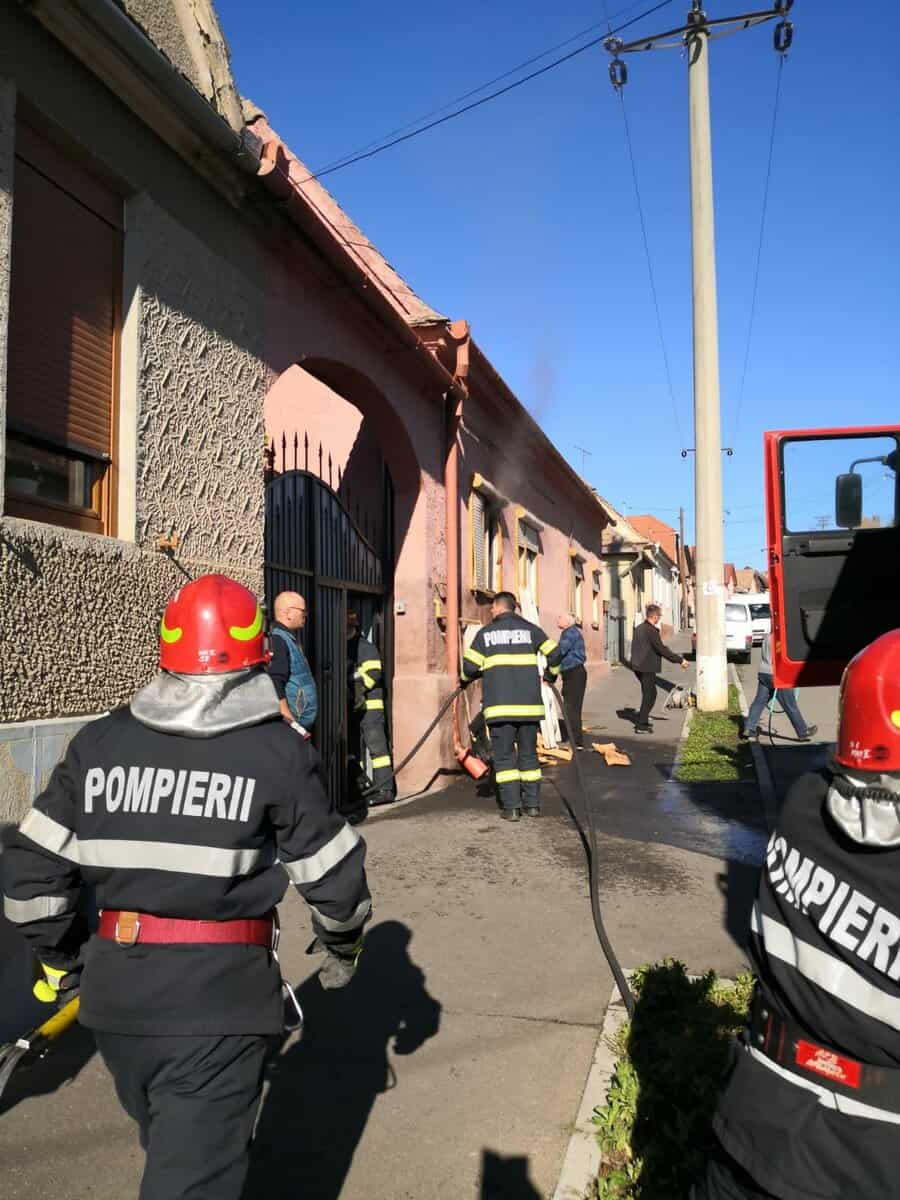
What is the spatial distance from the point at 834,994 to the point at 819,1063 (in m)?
0.13

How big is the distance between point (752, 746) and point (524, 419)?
5036mm

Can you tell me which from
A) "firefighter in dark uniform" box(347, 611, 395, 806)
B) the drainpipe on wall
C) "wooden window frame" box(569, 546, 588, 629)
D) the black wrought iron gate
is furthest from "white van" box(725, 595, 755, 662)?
"firefighter in dark uniform" box(347, 611, 395, 806)

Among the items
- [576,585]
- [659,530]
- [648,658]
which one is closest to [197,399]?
[648,658]

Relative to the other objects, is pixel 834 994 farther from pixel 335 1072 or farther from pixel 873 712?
pixel 335 1072

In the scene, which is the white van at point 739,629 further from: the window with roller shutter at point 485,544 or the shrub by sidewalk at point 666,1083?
the shrub by sidewalk at point 666,1083

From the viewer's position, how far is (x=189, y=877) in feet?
6.70

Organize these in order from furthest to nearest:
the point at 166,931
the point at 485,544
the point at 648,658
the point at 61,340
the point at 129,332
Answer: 1. the point at 648,658
2. the point at 485,544
3. the point at 129,332
4. the point at 61,340
5. the point at 166,931

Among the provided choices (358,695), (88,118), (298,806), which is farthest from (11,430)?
(358,695)

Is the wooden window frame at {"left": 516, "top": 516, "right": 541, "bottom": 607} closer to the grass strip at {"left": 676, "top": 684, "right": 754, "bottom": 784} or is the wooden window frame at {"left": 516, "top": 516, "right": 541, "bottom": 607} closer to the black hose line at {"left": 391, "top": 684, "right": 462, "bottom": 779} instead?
the grass strip at {"left": 676, "top": 684, "right": 754, "bottom": 784}

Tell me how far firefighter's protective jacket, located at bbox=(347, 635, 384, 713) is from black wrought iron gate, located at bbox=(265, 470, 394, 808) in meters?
0.12

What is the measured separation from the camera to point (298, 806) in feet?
7.06

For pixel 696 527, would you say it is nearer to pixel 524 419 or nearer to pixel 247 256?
pixel 524 419

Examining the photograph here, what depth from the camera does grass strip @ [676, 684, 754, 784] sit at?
360 inches

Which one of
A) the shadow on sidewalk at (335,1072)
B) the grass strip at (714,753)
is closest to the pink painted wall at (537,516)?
the grass strip at (714,753)
